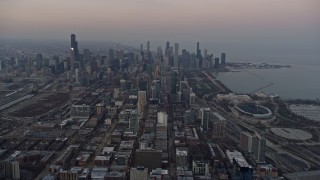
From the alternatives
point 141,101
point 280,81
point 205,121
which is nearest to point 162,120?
point 205,121

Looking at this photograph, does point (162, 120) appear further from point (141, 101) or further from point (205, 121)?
point (141, 101)

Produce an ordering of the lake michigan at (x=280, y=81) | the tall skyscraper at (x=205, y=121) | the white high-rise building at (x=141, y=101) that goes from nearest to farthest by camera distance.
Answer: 1. the tall skyscraper at (x=205, y=121)
2. the white high-rise building at (x=141, y=101)
3. the lake michigan at (x=280, y=81)

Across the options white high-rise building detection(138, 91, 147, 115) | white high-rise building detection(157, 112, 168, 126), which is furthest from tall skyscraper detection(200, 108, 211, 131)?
white high-rise building detection(138, 91, 147, 115)

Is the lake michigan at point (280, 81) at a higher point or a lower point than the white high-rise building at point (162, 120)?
higher

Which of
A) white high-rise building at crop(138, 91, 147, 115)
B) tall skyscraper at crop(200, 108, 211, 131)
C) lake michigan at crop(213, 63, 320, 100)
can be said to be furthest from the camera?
lake michigan at crop(213, 63, 320, 100)

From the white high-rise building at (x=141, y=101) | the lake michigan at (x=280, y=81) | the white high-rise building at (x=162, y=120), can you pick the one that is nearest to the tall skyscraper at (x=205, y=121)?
the white high-rise building at (x=162, y=120)

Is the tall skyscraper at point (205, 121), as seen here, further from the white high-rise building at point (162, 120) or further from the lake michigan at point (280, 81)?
the lake michigan at point (280, 81)

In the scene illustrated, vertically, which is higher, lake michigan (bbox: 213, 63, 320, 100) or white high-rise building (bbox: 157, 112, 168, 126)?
lake michigan (bbox: 213, 63, 320, 100)

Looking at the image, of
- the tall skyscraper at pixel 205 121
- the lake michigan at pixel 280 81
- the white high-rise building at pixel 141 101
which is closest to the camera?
the tall skyscraper at pixel 205 121

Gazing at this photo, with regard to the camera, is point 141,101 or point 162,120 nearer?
point 162,120

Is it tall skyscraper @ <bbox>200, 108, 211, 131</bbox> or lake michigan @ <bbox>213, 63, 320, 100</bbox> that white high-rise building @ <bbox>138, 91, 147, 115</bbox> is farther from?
lake michigan @ <bbox>213, 63, 320, 100</bbox>

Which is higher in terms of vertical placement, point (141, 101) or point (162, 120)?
point (141, 101)
